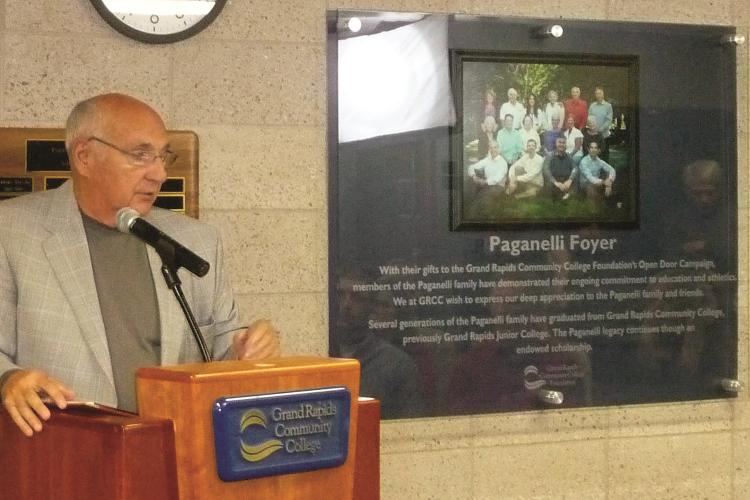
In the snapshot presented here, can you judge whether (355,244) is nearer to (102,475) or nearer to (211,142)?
(211,142)

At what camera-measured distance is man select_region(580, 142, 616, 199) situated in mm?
3410

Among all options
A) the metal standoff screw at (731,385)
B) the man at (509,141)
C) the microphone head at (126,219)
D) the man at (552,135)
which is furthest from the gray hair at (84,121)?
the metal standoff screw at (731,385)

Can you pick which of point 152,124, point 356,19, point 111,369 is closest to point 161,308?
point 111,369

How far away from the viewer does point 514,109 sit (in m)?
3.34

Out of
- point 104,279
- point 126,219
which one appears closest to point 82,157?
point 104,279

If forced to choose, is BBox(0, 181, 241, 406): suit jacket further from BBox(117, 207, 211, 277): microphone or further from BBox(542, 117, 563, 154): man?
BBox(542, 117, 563, 154): man

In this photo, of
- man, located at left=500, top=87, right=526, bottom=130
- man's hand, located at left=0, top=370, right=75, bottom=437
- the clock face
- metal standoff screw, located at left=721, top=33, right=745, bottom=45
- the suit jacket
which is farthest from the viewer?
metal standoff screw, located at left=721, top=33, right=745, bottom=45

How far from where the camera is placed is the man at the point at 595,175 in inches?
134

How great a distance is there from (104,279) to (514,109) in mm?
1502

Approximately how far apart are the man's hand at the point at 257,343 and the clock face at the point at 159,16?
1.25 meters

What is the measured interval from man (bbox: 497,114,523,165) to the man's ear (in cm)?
138

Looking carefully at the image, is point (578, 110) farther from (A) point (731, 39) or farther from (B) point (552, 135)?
(A) point (731, 39)

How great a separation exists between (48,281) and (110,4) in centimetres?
107

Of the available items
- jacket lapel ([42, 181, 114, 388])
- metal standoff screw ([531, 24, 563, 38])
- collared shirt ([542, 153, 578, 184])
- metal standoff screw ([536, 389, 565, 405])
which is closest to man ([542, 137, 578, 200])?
collared shirt ([542, 153, 578, 184])
